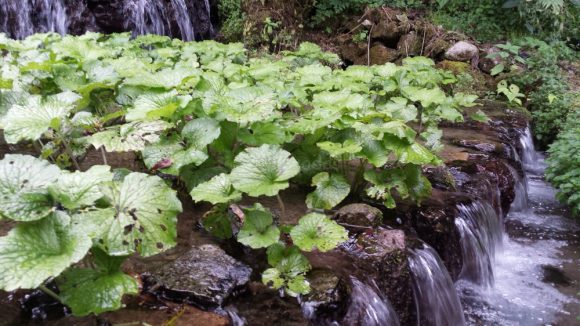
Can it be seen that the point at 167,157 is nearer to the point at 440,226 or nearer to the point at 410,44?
the point at 440,226

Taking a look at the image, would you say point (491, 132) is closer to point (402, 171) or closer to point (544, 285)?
point (544, 285)

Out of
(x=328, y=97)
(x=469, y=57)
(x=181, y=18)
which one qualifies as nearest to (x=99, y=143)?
(x=328, y=97)

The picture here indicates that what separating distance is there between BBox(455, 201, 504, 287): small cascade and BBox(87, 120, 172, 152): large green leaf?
80.4 inches

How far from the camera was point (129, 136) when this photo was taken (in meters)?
2.14

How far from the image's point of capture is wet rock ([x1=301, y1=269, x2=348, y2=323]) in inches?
74.9

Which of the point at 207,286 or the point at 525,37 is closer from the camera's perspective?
the point at 207,286

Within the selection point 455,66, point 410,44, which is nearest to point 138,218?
point 455,66

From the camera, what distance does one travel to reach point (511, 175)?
174 inches

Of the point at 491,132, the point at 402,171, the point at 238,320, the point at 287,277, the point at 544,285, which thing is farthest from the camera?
the point at 491,132

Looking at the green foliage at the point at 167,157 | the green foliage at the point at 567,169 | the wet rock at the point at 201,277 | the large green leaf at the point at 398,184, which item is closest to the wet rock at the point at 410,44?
the green foliage at the point at 567,169

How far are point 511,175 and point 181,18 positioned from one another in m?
6.06

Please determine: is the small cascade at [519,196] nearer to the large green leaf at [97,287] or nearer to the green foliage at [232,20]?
the large green leaf at [97,287]

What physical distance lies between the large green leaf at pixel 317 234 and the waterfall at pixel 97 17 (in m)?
5.82

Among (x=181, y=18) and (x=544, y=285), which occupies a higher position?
(x=181, y=18)
